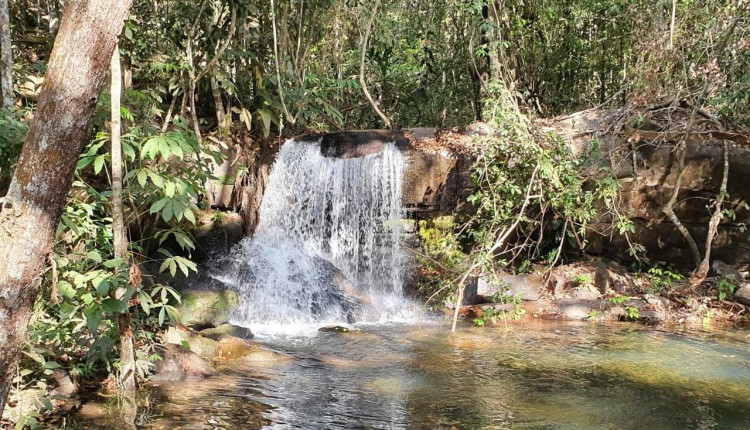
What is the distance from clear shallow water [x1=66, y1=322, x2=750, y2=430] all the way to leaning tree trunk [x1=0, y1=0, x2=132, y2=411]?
7.58 feet

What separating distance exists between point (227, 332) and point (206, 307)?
716 mm

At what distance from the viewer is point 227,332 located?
7398mm

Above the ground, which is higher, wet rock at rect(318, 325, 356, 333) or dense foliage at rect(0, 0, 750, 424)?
dense foliage at rect(0, 0, 750, 424)

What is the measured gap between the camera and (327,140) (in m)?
11.1

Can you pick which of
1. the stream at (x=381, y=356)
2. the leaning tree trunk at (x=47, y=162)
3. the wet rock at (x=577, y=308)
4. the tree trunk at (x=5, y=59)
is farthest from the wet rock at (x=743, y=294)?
the tree trunk at (x=5, y=59)

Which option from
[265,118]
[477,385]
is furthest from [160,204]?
[265,118]

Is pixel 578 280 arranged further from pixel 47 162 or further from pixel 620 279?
pixel 47 162

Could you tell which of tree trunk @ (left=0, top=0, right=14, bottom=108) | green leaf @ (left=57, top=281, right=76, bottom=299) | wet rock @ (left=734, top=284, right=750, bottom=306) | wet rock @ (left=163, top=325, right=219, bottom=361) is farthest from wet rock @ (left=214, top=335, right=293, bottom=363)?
wet rock @ (left=734, top=284, right=750, bottom=306)

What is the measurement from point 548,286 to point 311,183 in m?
4.19

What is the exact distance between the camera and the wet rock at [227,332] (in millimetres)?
7164

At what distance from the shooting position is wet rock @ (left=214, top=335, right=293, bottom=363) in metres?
6.55

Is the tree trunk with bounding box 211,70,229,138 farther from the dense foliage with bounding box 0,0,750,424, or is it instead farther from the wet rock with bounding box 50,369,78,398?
the wet rock with bounding box 50,369,78,398

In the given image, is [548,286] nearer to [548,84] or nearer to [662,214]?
[662,214]

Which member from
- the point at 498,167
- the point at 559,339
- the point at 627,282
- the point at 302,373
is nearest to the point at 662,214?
the point at 627,282
